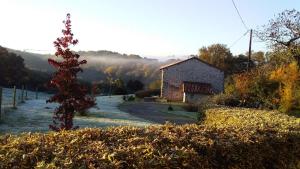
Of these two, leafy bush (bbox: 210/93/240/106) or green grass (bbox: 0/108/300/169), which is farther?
leafy bush (bbox: 210/93/240/106)

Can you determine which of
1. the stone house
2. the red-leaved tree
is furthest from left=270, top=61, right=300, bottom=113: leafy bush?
the stone house

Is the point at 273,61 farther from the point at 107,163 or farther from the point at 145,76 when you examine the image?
the point at 145,76

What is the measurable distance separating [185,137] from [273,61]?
126ft

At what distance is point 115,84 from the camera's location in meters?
86.3

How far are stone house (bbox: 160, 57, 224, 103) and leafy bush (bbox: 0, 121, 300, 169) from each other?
5675cm

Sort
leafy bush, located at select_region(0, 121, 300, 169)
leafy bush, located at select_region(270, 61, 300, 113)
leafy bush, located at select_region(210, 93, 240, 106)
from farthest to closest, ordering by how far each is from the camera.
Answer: leafy bush, located at select_region(210, 93, 240, 106) < leafy bush, located at select_region(270, 61, 300, 113) < leafy bush, located at select_region(0, 121, 300, 169)

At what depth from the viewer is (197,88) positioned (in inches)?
2532

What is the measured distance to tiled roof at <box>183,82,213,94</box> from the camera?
63.4 m

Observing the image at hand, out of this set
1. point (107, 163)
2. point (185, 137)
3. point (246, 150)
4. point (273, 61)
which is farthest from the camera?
point (273, 61)

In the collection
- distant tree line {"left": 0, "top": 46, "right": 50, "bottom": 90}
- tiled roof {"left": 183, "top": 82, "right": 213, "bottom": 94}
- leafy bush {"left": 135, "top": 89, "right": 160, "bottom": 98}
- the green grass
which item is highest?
distant tree line {"left": 0, "top": 46, "right": 50, "bottom": 90}

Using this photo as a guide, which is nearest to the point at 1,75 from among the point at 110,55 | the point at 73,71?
the point at 73,71

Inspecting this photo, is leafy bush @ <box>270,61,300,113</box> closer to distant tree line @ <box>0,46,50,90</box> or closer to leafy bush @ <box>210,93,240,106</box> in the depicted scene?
leafy bush @ <box>210,93,240,106</box>

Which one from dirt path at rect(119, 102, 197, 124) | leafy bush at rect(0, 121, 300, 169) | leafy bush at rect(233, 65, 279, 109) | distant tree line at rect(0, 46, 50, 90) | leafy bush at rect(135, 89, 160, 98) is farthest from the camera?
leafy bush at rect(135, 89, 160, 98)

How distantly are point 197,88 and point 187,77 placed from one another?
12.0 ft
